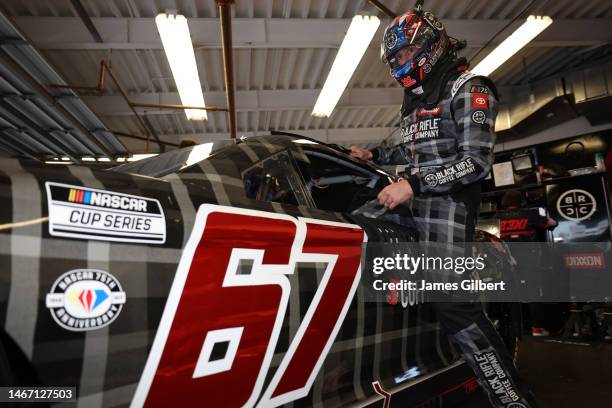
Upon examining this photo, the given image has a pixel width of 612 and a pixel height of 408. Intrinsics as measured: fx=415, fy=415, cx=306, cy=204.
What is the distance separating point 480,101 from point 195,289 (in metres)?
1.39

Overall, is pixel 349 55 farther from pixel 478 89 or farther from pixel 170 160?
pixel 170 160

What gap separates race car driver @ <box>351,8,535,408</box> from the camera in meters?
1.64

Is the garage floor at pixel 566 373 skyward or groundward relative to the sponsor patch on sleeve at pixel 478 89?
groundward

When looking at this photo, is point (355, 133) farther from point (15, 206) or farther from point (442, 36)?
point (15, 206)

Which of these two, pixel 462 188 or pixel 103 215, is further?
pixel 462 188

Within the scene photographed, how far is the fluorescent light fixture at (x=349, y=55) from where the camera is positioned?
4574mm

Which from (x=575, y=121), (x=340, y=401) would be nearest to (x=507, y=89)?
(x=575, y=121)

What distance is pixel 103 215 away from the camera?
2.85 ft

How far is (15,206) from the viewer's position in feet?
2.47

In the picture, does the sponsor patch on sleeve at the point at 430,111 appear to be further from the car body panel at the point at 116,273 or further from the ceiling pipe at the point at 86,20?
the ceiling pipe at the point at 86,20

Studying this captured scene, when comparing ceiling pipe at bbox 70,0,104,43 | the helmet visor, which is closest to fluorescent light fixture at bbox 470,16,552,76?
the helmet visor

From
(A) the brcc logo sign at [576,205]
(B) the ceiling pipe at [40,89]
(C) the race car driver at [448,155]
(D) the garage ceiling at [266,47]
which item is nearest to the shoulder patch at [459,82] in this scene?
(C) the race car driver at [448,155]

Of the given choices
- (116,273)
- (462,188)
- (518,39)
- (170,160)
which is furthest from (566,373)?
(518,39)

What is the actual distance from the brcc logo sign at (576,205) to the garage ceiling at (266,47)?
7.58 ft
